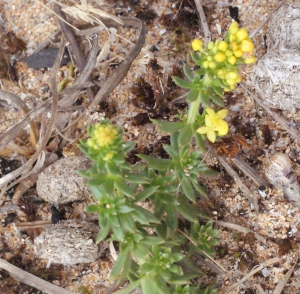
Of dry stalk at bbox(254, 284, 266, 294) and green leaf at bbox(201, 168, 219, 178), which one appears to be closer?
green leaf at bbox(201, 168, 219, 178)

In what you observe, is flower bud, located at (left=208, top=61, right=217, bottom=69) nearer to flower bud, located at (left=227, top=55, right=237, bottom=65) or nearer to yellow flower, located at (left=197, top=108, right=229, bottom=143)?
flower bud, located at (left=227, top=55, right=237, bottom=65)

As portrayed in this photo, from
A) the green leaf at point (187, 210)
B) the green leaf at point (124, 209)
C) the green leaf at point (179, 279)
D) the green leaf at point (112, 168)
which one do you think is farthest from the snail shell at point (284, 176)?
the green leaf at point (112, 168)

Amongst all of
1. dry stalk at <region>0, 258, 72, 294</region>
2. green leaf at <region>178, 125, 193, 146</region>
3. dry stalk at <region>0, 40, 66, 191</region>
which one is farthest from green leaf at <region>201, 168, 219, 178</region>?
dry stalk at <region>0, 258, 72, 294</region>

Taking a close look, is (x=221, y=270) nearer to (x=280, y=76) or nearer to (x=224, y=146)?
(x=224, y=146)

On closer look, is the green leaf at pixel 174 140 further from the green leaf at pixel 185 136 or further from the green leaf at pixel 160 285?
the green leaf at pixel 160 285

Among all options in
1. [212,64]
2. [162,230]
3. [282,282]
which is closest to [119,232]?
[162,230]

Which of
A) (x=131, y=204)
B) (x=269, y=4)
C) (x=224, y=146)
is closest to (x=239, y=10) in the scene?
(x=269, y=4)
